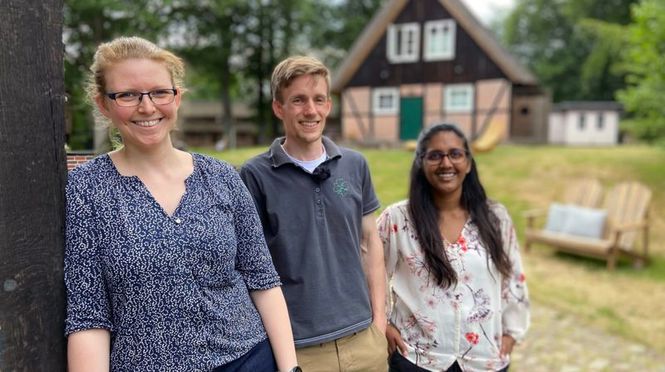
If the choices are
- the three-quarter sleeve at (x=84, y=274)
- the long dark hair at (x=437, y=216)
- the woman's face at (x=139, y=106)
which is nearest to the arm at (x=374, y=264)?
the long dark hair at (x=437, y=216)

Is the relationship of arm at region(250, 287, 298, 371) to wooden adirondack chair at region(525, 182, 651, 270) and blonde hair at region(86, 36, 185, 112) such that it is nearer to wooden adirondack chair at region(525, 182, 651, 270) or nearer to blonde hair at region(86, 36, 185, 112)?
blonde hair at region(86, 36, 185, 112)

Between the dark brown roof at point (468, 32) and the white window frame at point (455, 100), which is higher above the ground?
the dark brown roof at point (468, 32)

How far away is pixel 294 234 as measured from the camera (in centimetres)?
191

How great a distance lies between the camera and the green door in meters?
19.3

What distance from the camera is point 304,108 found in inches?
77.7

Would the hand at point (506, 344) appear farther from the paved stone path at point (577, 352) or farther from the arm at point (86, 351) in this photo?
the paved stone path at point (577, 352)

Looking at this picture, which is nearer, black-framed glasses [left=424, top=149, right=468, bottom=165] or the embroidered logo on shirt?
the embroidered logo on shirt

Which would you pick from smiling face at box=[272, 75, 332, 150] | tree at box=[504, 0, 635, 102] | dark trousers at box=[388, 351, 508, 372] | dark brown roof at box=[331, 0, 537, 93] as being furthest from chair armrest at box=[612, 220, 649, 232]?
tree at box=[504, 0, 635, 102]

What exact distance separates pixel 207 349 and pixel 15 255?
1.82 ft

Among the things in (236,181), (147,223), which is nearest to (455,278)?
(236,181)

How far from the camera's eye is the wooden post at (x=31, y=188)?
135cm

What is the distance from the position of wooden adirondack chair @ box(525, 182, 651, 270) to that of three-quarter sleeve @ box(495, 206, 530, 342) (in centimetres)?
599

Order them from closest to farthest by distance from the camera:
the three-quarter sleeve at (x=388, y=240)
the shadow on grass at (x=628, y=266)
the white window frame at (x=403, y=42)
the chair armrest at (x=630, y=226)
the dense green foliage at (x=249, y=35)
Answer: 1. the three-quarter sleeve at (x=388, y=240)
2. the shadow on grass at (x=628, y=266)
3. the chair armrest at (x=630, y=226)
4. the white window frame at (x=403, y=42)
5. the dense green foliage at (x=249, y=35)

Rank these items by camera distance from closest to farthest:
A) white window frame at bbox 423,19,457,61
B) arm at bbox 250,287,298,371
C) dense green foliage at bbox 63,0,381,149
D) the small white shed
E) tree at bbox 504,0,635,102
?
arm at bbox 250,287,298,371 → white window frame at bbox 423,19,457,61 → dense green foliage at bbox 63,0,381,149 → the small white shed → tree at bbox 504,0,635,102
